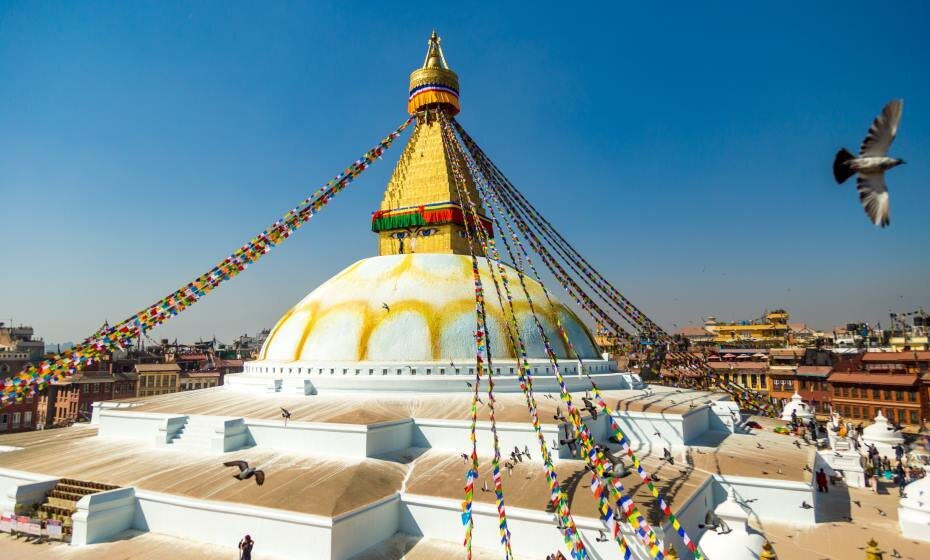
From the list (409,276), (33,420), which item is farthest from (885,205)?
(33,420)

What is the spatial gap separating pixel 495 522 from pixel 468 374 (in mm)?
5020

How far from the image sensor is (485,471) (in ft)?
30.2

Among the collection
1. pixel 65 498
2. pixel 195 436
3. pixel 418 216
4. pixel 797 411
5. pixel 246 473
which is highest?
pixel 418 216

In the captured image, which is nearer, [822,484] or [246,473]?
[246,473]

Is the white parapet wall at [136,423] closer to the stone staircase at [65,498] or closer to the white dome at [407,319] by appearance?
the stone staircase at [65,498]

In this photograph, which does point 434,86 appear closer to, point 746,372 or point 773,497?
point 773,497

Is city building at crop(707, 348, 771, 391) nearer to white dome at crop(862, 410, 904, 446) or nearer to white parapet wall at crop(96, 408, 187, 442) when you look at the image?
white dome at crop(862, 410, 904, 446)

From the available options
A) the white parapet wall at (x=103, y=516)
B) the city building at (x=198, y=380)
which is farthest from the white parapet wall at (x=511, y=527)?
the city building at (x=198, y=380)

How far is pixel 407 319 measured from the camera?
43.8 feet

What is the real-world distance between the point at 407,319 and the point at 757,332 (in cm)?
5514

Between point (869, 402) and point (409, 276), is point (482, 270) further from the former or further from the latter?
point (869, 402)

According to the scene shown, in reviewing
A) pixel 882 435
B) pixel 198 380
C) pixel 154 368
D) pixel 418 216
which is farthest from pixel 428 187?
pixel 198 380

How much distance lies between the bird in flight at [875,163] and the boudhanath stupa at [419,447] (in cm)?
459

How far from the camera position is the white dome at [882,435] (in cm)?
1518
